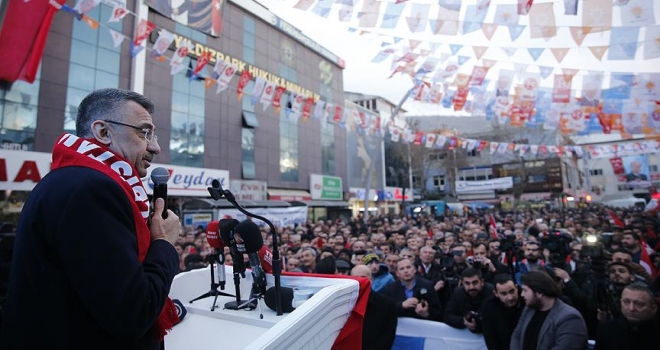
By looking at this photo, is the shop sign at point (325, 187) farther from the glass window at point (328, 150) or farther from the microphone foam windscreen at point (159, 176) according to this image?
the microphone foam windscreen at point (159, 176)

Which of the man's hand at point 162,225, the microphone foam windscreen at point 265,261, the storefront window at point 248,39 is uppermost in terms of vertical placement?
the storefront window at point 248,39

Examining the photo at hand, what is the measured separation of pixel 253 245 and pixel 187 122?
2235 centimetres

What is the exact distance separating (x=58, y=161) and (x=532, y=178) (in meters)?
54.1

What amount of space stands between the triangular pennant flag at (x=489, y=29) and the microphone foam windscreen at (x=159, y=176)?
9176mm

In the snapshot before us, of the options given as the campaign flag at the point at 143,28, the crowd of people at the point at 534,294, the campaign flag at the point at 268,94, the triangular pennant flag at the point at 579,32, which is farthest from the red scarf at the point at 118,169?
the campaign flag at the point at 268,94

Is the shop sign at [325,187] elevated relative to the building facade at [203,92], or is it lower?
lower

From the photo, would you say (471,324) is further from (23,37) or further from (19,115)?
(19,115)

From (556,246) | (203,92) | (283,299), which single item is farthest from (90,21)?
(203,92)

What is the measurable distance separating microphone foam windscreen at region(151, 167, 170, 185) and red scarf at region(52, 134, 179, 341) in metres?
0.24

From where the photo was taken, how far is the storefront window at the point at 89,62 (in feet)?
56.4

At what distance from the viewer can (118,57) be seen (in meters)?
19.0

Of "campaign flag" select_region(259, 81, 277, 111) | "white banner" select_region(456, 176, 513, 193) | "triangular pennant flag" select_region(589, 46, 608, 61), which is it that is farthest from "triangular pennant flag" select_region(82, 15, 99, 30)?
"white banner" select_region(456, 176, 513, 193)

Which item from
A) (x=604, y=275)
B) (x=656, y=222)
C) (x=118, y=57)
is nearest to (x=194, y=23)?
(x=604, y=275)

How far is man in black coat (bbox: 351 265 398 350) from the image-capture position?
409 cm
